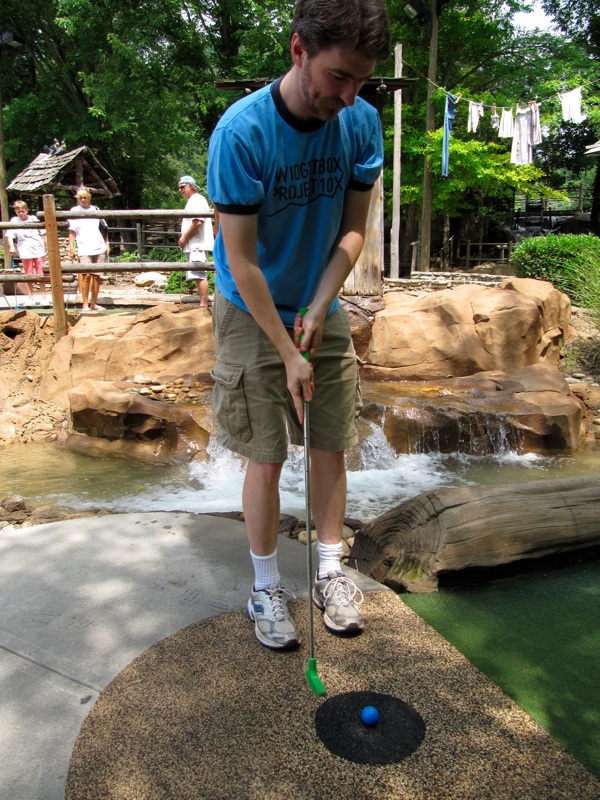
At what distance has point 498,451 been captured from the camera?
230 inches

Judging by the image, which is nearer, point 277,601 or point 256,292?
point 256,292

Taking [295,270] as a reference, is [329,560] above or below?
below

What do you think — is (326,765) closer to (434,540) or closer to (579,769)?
(579,769)

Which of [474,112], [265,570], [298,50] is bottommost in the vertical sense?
[265,570]

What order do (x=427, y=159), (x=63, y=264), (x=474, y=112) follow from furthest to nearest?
(x=427, y=159) → (x=474, y=112) → (x=63, y=264)

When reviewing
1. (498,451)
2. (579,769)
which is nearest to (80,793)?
(579,769)

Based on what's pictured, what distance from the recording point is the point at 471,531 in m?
2.48

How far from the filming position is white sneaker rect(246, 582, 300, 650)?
1.97m

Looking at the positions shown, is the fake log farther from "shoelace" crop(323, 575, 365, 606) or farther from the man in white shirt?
the man in white shirt

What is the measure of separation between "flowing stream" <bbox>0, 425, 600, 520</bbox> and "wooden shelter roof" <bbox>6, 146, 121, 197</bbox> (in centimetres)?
1273

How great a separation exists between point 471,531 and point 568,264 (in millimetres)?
8554

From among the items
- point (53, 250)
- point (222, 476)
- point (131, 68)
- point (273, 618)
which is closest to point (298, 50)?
point (273, 618)

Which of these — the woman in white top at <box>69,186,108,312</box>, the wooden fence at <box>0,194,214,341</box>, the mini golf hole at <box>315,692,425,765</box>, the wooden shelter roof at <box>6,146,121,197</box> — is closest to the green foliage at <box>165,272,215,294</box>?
the woman in white top at <box>69,186,108,312</box>

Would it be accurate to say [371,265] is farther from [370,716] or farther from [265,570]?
[370,716]
